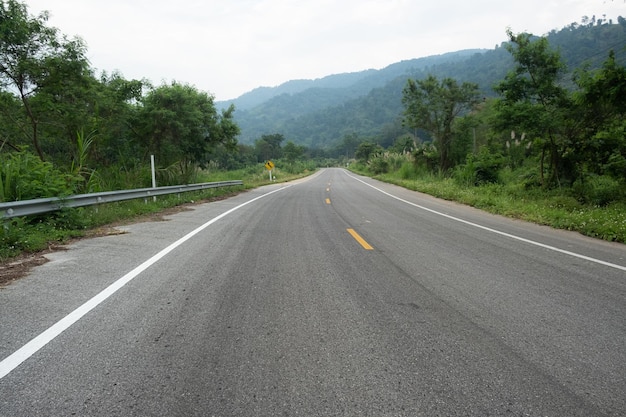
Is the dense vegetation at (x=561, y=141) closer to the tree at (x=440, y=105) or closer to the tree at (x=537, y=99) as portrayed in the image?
the tree at (x=537, y=99)

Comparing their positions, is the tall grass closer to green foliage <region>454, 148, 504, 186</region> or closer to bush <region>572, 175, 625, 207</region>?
bush <region>572, 175, 625, 207</region>

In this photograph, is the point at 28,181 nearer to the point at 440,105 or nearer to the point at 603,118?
the point at 603,118

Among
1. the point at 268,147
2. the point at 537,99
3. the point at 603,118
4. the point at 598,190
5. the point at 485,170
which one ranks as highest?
the point at 268,147

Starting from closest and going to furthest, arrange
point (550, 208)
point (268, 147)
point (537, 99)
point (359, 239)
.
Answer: point (359, 239) → point (550, 208) → point (537, 99) → point (268, 147)

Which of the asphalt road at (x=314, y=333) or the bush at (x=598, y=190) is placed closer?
the asphalt road at (x=314, y=333)

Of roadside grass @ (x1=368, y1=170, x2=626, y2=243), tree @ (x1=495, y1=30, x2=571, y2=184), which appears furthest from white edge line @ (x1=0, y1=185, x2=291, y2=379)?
tree @ (x1=495, y1=30, x2=571, y2=184)

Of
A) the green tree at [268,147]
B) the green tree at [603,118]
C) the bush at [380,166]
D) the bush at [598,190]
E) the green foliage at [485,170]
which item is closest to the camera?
the green tree at [603,118]

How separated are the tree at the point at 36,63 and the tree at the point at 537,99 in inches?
610

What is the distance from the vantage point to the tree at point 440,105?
25.7 meters

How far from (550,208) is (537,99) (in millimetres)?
4986

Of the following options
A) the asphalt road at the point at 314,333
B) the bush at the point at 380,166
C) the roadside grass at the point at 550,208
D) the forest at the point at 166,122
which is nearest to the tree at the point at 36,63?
the forest at the point at 166,122

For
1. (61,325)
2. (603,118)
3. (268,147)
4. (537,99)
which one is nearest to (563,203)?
(603,118)

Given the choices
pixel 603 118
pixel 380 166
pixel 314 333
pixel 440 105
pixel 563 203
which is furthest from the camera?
pixel 380 166

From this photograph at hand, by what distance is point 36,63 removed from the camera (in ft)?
40.3
